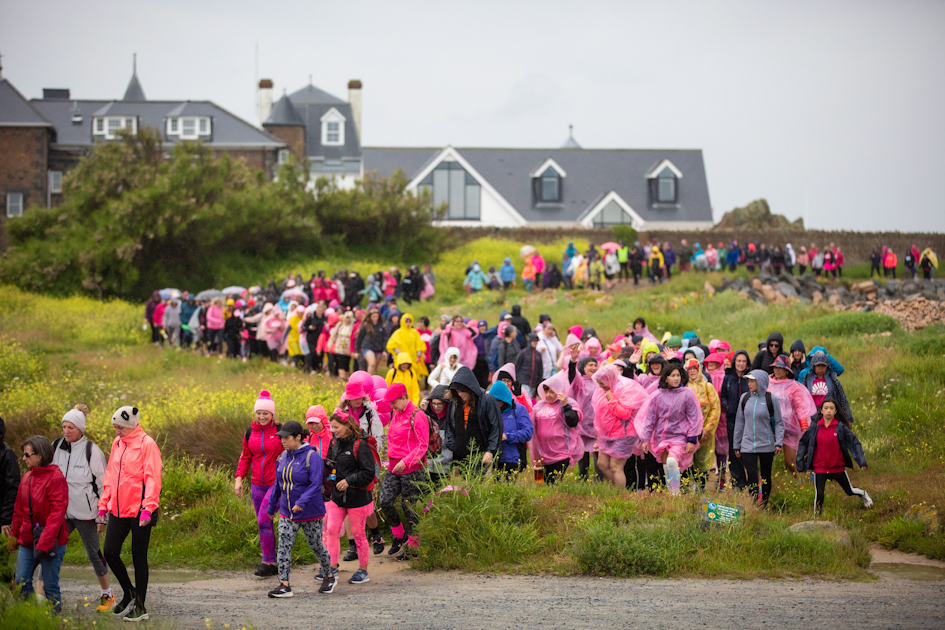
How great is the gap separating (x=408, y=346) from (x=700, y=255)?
2110 cm

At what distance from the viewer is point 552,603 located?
754 centimetres

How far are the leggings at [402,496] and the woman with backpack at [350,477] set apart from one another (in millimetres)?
459

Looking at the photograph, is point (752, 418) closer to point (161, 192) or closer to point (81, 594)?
point (81, 594)

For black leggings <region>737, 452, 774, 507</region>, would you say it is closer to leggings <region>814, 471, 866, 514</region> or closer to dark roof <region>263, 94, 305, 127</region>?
leggings <region>814, 471, 866, 514</region>

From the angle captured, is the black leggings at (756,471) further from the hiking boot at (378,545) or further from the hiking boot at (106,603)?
the hiking boot at (106,603)

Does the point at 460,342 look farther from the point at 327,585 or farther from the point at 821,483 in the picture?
the point at 327,585

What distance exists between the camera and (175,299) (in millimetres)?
24781

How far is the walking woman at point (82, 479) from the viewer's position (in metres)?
7.61

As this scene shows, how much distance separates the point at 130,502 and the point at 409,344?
9.21 meters

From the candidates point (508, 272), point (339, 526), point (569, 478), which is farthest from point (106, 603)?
point (508, 272)

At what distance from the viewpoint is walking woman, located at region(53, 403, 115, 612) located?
7.61 m

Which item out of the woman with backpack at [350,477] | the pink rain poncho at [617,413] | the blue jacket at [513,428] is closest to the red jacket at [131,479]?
the woman with backpack at [350,477]

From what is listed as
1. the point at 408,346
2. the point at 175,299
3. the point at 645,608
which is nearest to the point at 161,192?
the point at 175,299

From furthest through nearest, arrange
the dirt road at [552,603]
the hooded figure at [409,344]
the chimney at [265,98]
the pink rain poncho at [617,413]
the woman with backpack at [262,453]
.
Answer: the chimney at [265,98]
the hooded figure at [409,344]
the pink rain poncho at [617,413]
the woman with backpack at [262,453]
the dirt road at [552,603]
